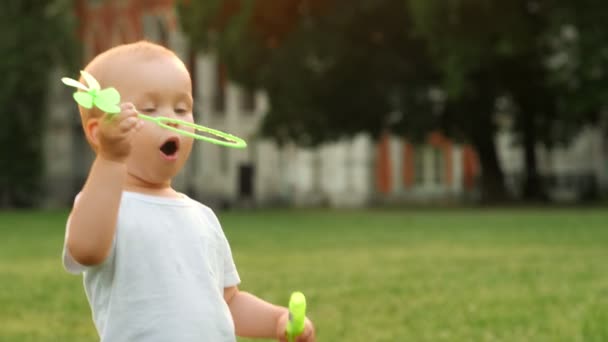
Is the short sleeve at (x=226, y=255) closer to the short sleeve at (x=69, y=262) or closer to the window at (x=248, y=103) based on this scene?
the short sleeve at (x=69, y=262)

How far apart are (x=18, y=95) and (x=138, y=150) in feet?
142

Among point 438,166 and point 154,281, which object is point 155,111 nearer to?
point 154,281

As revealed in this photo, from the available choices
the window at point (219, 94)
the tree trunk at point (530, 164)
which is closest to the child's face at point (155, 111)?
the tree trunk at point (530, 164)

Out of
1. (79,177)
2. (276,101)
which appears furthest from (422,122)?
(79,177)

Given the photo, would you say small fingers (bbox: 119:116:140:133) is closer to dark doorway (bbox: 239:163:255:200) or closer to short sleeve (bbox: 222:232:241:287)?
short sleeve (bbox: 222:232:241:287)

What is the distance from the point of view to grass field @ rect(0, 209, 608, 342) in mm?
6477

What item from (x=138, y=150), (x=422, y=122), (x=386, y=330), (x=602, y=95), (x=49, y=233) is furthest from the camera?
(x=422, y=122)

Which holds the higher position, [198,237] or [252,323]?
[198,237]

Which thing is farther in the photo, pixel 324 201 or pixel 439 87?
pixel 324 201

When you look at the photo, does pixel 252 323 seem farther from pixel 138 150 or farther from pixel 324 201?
pixel 324 201

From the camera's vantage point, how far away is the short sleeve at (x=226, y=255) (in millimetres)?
2883

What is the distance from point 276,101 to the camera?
37062mm

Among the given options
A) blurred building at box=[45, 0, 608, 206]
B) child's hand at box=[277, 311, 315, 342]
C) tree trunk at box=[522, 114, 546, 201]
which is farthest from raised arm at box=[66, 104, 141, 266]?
blurred building at box=[45, 0, 608, 206]

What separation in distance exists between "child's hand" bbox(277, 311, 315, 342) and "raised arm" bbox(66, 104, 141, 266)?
0.54 meters
